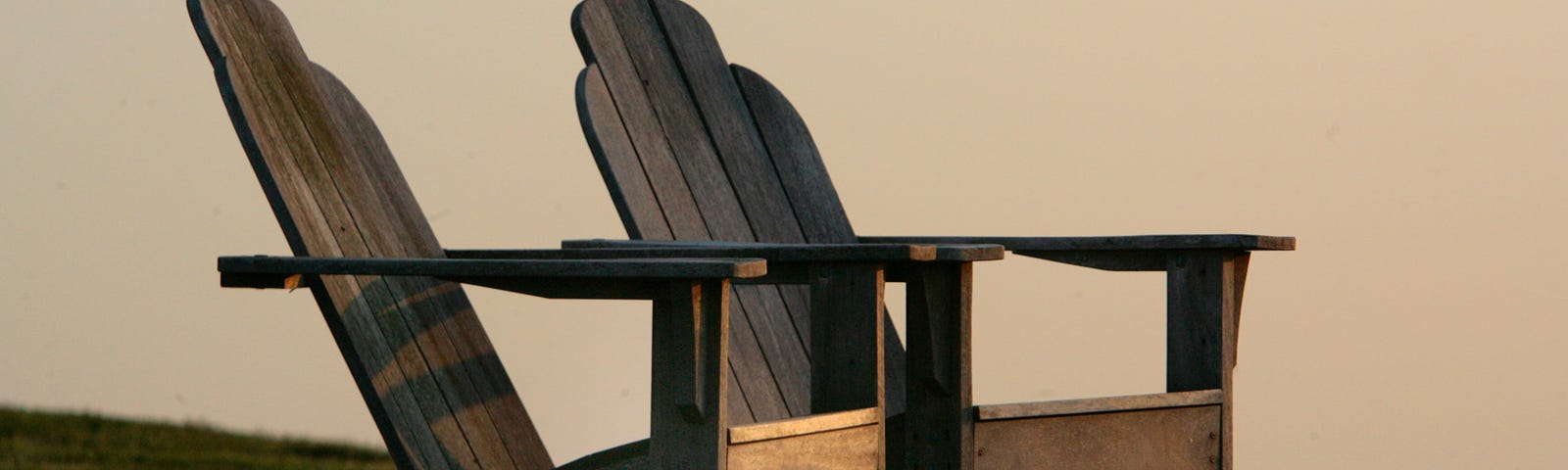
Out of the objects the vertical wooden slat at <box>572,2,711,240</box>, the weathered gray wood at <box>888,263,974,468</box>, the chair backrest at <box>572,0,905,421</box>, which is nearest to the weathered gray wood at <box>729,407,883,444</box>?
the weathered gray wood at <box>888,263,974,468</box>

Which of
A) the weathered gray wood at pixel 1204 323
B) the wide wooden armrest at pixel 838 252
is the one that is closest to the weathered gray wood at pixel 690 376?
the wide wooden armrest at pixel 838 252

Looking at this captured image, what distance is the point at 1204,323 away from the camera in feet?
10.4

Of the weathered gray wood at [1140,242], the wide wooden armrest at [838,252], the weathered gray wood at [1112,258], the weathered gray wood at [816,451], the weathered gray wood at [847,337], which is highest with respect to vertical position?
the weathered gray wood at [1140,242]

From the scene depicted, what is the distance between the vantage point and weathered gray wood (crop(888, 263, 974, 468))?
2.52m

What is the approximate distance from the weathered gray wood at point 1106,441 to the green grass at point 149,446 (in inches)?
123

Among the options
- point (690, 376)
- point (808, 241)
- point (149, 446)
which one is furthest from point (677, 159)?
point (149, 446)

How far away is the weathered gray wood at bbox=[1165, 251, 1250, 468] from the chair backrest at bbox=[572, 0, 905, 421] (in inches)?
27.7

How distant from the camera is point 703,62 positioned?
153 inches

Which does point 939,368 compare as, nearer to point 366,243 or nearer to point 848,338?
point 848,338

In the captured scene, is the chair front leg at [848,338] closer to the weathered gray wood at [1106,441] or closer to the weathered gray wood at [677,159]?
the weathered gray wood at [1106,441]

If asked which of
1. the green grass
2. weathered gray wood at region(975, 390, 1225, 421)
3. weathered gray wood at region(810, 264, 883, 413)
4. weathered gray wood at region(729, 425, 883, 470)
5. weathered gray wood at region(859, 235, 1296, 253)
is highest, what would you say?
weathered gray wood at region(859, 235, 1296, 253)

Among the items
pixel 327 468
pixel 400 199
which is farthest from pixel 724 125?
pixel 327 468

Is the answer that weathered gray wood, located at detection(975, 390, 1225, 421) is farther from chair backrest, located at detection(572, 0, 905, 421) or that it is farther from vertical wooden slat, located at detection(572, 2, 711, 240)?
vertical wooden slat, located at detection(572, 2, 711, 240)

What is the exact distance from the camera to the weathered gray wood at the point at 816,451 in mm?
2158
